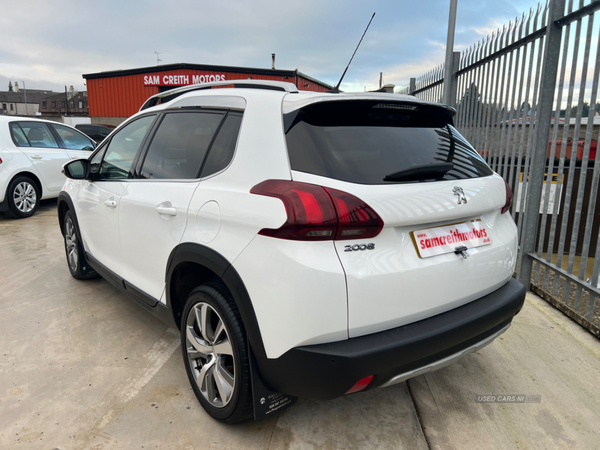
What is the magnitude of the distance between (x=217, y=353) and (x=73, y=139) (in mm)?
7973

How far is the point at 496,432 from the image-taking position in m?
2.15

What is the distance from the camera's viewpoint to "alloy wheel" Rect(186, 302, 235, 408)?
6.73 feet

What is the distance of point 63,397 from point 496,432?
8.00 ft

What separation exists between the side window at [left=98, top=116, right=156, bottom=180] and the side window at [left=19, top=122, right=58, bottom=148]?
17.7ft

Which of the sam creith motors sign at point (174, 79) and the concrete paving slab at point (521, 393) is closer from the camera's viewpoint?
the concrete paving slab at point (521, 393)

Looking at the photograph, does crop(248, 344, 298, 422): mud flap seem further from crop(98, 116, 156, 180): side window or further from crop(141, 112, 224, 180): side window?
crop(98, 116, 156, 180): side window

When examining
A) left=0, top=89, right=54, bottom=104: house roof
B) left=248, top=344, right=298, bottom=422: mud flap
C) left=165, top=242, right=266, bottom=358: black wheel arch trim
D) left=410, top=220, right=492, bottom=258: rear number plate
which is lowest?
left=248, top=344, right=298, bottom=422: mud flap

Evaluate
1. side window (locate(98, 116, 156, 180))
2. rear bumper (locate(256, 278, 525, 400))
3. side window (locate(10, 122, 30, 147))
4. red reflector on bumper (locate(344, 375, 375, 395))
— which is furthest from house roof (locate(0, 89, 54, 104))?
red reflector on bumper (locate(344, 375, 375, 395))

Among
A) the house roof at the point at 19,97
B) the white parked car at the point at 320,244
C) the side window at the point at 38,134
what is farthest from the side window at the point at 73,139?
the house roof at the point at 19,97

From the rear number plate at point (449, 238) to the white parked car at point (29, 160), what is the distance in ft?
24.8

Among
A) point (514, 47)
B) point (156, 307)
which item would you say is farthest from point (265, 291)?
point (514, 47)

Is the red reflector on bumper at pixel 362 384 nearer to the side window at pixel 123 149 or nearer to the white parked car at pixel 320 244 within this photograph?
the white parked car at pixel 320 244

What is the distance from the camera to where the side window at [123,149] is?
9.86 ft

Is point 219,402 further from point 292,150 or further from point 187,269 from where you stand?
point 292,150
